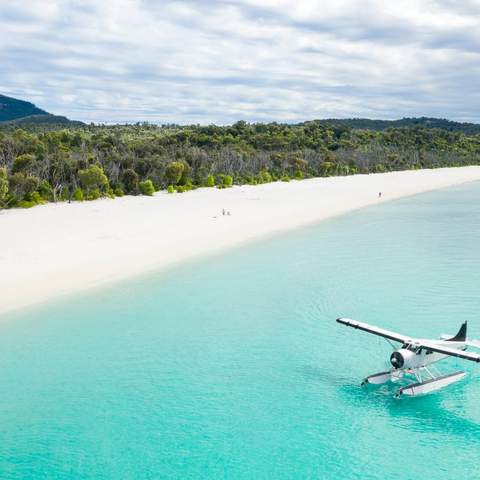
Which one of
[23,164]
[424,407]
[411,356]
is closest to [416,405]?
[424,407]

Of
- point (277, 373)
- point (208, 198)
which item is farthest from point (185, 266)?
point (208, 198)

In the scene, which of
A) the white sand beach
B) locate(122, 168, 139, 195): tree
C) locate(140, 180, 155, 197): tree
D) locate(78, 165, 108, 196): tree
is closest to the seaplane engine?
the white sand beach

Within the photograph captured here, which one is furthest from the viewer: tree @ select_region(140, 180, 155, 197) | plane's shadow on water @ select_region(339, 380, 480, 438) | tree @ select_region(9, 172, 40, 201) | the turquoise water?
tree @ select_region(140, 180, 155, 197)

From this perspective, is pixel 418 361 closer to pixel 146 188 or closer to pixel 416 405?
pixel 416 405

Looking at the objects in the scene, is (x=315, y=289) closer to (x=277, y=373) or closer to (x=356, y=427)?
(x=277, y=373)

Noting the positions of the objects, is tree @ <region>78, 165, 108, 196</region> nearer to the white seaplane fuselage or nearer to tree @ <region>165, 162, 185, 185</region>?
tree @ <region>165, 162, 185, 185</region>

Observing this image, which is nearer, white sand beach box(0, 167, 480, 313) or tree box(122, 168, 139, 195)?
white sand beach box(0, 167, 480, 313)
